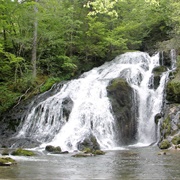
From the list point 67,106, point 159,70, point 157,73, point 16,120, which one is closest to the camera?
point 67,106

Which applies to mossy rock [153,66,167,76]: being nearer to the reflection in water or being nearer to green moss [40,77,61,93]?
green moss [40,77,61,93]

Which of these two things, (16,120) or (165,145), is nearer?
(165,145)

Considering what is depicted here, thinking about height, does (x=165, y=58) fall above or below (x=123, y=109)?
above

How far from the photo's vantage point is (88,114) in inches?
835

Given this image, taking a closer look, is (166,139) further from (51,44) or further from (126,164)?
(51,44)

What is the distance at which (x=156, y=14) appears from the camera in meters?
34.8

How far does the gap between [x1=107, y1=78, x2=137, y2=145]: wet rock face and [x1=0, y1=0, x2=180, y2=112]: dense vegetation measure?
20.8 ft

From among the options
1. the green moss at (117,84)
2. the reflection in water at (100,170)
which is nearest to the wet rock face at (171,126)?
the green moss at (117,84)

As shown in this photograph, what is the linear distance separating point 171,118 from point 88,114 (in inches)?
207

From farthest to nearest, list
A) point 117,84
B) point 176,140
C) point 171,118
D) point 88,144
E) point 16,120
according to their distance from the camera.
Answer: point 117,84 < point 16,120 < point 171,118 < point 88,144 < point 176,140

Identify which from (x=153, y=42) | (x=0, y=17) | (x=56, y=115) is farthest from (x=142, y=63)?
(x=0, y=17)

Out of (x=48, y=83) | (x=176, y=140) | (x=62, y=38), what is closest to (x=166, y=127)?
(x=176, y=140)

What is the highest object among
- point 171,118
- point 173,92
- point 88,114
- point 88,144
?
point 173,92

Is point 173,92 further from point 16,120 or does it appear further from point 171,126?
point 16,120
